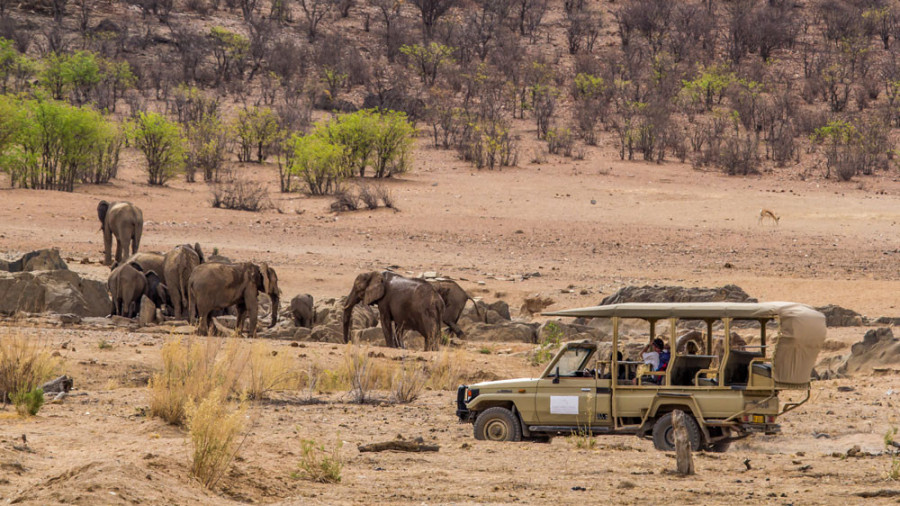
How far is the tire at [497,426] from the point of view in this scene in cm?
1061

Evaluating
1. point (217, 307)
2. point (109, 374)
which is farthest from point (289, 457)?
point (217, 307)

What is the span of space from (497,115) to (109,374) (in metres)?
41.2

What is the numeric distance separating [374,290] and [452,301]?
7.82ft

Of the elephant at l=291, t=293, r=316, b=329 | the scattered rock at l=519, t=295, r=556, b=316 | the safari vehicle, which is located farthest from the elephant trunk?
the safari vehicle

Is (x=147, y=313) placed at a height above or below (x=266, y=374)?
above

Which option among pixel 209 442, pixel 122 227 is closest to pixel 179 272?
pixel 122 227

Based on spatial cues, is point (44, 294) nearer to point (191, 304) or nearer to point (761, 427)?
point (191, 304)

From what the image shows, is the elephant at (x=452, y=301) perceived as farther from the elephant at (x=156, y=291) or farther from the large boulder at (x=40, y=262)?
the large boulder at (x=40, y=262)

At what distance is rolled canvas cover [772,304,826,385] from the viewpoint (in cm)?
955

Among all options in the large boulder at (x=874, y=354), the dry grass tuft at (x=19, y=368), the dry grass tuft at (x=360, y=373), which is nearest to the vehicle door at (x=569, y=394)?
the dry grass tuft at (x=360, y=373)

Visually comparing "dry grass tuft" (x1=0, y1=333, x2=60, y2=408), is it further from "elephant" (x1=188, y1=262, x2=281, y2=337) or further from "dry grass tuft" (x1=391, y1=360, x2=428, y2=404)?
"elephant" (x1=188, y1=262, x2=281, y2=337)

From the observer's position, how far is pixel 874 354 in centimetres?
1564

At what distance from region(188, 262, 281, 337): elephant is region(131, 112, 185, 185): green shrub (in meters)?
24.4

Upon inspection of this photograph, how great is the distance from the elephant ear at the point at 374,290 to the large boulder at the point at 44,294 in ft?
16.7
